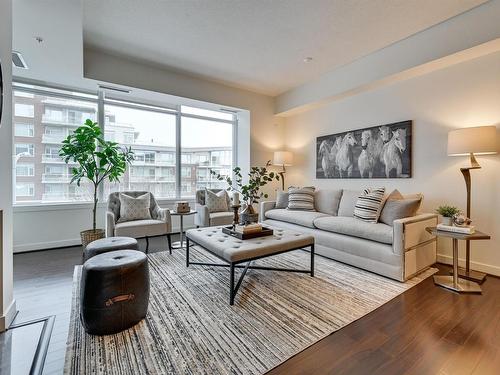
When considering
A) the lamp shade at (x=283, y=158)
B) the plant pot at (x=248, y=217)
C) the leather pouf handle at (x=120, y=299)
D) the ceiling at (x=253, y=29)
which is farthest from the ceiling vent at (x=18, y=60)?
the lamp shade at (x=283, y=158)

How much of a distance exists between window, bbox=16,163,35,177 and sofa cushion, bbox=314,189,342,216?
15.3 ft

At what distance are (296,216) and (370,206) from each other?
111cm

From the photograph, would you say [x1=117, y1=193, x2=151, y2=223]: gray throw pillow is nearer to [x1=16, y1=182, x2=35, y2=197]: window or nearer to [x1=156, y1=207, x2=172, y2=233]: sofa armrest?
[x1=156, y1=207, x2=172, y2=233]: sofa armrest

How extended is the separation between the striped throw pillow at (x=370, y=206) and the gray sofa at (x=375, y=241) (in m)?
0.12

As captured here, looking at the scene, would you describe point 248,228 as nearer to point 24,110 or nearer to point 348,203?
point 348,203

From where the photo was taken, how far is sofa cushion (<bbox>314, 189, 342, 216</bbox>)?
4.05m

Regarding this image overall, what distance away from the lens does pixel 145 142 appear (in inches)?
188

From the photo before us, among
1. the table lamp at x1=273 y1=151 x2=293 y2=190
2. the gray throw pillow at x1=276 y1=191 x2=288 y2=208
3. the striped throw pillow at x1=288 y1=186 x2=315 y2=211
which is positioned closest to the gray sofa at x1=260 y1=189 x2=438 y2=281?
the striped throw pillow at x1=288 y1=186 x2=315 y2=211

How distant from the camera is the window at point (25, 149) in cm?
366

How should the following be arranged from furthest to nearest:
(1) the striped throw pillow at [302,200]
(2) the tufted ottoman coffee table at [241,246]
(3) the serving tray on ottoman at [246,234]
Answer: (1) the striped throw pillow at [302,200] → (3) the serving tray on ottoman at [246,234] → (2) the tufted ottoman coffee table at [241,246]

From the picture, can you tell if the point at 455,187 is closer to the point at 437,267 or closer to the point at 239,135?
the point at 437,267

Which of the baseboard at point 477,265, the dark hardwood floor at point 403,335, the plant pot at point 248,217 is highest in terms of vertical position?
the plant pot at point 248,217

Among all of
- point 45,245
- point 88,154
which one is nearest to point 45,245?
point 45,245

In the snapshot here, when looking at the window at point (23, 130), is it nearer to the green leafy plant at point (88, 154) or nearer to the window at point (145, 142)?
the green leafy plant at point (88, 154)
